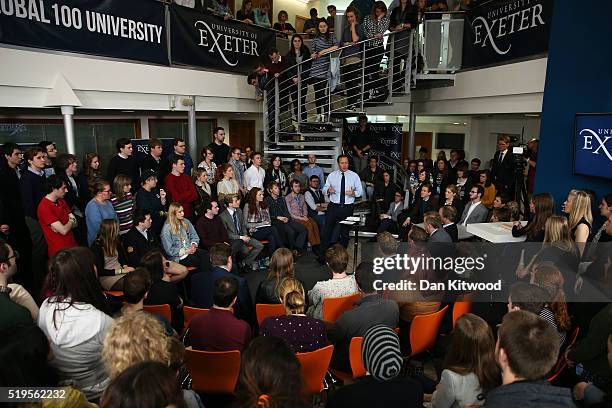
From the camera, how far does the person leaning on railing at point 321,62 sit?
7.31 metres

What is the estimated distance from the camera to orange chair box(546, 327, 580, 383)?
2.53 meters

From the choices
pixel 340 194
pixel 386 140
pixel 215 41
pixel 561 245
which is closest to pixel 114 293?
pixel 340 194

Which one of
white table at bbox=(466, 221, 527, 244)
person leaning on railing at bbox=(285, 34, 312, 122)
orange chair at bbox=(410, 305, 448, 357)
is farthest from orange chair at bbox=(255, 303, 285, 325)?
person leaning on railing at bbox=(285, 34, 312, 122)

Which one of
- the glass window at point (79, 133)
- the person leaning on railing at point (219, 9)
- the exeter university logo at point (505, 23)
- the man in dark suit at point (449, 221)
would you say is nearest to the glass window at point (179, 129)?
the glass window at point (79, 133)

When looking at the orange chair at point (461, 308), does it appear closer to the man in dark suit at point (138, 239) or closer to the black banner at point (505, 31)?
the man in dark suit at point (138, 239)

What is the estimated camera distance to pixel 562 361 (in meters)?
2.62

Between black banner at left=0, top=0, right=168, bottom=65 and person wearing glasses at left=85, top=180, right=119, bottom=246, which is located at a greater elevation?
black banner at left=0, top=0, right=168, bottom=65

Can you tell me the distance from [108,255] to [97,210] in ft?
1.89

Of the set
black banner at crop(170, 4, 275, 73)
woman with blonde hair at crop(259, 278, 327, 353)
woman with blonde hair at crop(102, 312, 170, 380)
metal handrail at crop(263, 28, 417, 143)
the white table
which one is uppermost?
black banner at crop(170, 4, 275, 73)

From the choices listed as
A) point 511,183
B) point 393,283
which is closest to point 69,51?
point 393,283

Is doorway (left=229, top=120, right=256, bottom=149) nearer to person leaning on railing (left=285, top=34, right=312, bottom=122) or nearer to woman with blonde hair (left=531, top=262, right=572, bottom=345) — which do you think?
person leaning on railing (left=285, top=34, right=312, bottom=122)

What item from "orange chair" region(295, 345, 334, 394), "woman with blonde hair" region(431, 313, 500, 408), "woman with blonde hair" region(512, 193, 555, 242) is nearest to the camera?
"woman with blonde hair" region(431, 313, 500, 408)

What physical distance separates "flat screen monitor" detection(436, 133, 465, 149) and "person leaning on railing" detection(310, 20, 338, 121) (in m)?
4.77

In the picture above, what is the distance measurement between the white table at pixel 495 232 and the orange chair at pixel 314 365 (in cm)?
241
